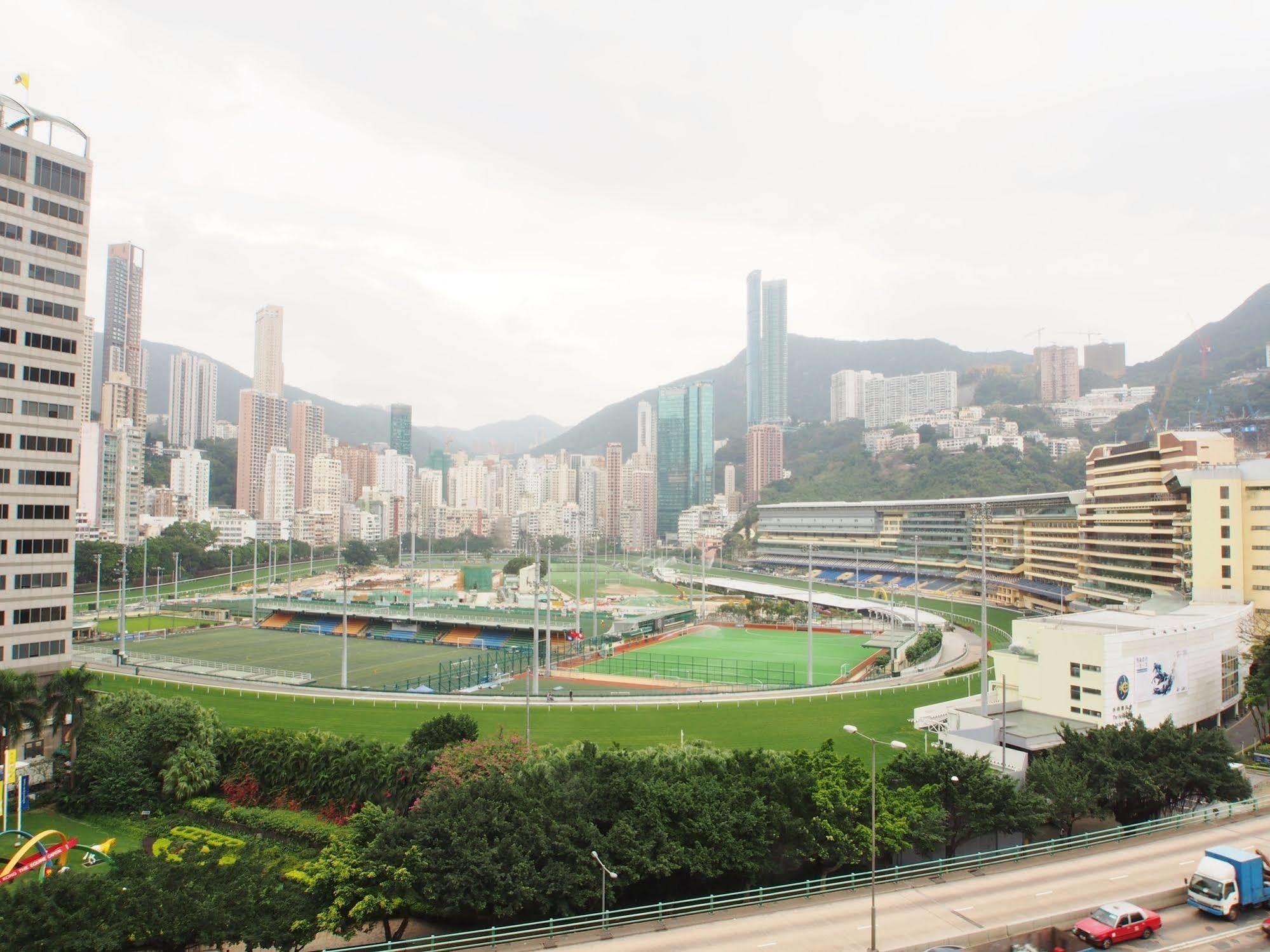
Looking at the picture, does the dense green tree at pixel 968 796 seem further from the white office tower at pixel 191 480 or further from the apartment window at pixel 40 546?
the white office tower at pixel 191 480

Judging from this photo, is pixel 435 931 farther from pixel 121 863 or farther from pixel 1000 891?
pixel 1000 891

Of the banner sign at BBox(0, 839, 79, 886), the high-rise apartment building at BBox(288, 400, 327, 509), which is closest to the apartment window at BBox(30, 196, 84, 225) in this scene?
the banner sign at BBox(0, 839, 79, 886)

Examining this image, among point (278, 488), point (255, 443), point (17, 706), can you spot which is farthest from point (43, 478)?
point (255, 443)

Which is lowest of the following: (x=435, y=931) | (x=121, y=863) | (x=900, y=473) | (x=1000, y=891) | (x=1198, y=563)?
(x=435, y=931)

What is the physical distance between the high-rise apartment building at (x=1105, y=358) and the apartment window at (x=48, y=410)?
17016cm

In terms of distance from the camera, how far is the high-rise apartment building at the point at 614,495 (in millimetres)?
156000

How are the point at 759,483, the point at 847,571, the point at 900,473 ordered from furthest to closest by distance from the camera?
the point at 759,483
the point at 900,473
the point at 847,571

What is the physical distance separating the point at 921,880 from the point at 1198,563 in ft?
90.3

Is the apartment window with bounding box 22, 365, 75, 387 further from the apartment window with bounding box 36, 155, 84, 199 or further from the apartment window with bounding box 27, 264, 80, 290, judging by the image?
the apartment window with bounding box 36, 155, 84, 199

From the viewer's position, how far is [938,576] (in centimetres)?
7281

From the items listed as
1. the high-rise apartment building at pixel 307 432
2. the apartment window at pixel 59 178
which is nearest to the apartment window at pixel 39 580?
the apartment window at pixel 59 178

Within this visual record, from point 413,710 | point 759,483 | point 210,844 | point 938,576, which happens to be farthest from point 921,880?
point 759,483

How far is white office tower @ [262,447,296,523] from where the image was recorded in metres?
124

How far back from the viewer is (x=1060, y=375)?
149375 mm
